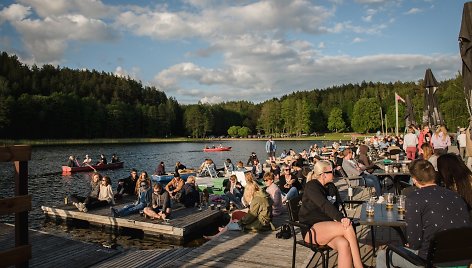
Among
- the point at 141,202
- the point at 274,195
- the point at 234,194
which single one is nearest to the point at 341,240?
the point at 274,195

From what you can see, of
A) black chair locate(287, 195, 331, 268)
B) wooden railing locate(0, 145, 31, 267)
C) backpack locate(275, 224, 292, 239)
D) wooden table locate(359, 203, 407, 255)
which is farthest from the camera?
backpack locate(275, 224, 292, 239)

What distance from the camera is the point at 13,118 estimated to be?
87.4 m

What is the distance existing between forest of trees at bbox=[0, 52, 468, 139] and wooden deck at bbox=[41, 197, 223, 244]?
6965cm

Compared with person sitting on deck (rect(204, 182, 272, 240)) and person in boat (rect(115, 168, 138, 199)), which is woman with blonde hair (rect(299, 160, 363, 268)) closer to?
person sitting on deck (rect(204, 182, 272, 240))

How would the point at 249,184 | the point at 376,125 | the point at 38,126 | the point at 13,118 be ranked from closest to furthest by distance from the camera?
the point at 249,184
the point at 13,118
the point at 38,126
the point at 376,125

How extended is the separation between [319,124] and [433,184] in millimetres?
117523

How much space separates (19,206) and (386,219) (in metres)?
4.14

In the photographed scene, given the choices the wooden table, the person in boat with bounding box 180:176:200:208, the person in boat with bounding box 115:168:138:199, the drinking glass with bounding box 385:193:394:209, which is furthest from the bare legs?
the person in boat with bounding box 115:168:138:199

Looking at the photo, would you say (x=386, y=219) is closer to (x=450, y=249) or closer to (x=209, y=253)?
(x=450, y=249)

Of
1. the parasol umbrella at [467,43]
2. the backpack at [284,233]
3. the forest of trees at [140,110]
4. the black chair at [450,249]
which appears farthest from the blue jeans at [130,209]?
the forest of trees at [140,110]

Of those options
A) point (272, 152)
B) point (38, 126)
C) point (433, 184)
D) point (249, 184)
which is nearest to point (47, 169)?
point (272, 152)

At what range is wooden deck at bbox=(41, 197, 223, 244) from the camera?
10.7m

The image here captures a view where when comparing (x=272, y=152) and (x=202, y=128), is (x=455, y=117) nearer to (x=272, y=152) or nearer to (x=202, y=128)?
(x=272, y=152)

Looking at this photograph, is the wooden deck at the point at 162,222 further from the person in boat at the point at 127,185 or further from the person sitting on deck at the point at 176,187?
the person in boat at the point at 127,185
